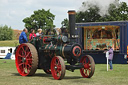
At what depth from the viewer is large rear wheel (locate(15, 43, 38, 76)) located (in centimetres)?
990

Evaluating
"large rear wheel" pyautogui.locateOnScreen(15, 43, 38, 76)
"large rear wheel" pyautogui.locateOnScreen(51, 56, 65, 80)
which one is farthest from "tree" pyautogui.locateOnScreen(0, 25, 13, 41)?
"large rear wheel" pyautogui.locateOnScreen(51, 56, 65, 80)

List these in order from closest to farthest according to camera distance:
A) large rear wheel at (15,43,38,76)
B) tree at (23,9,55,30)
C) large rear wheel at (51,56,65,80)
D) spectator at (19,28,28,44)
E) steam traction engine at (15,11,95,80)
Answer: large rear wheel at (51,56,65,80) < steam traction engine at (15,11,95,80) < large rear wheel at (15,43,38,76) < spectator at (19,28,28,44) < tree at (23,9,55,30)

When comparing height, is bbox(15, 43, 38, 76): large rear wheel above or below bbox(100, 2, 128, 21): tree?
below

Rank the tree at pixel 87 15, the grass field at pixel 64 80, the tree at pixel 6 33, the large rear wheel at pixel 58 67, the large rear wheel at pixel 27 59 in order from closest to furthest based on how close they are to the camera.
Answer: the grass field at pixel 64 80 < the large rear wheel at pixel 58 67 < the large rear wheel at pixel 27 59 < the tree at pixel 87 15 < the tree at pixel 6 33

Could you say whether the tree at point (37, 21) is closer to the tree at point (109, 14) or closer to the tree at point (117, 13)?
the tree at point (109, 14)

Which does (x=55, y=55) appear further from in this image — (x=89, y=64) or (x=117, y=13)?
(x=117, y=13)

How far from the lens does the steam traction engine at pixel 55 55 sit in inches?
367

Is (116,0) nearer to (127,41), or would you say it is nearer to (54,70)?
(127,41)

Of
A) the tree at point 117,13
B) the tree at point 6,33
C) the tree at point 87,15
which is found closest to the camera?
the tree at point 117,13

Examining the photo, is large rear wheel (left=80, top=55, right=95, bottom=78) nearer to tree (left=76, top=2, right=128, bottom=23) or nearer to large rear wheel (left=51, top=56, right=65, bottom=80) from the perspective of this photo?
large rear wheel (left=51, top=56, right=65, bottom=80)

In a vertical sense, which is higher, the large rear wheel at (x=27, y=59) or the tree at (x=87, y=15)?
the tree at (x=87, y=15)

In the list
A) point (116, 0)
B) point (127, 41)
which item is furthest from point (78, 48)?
point (116, 0)

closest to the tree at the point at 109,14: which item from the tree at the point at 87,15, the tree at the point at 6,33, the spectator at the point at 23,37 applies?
the tree at the point at 87,15

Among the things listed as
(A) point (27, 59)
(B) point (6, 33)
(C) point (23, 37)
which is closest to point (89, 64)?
(A) point (27, 59)
